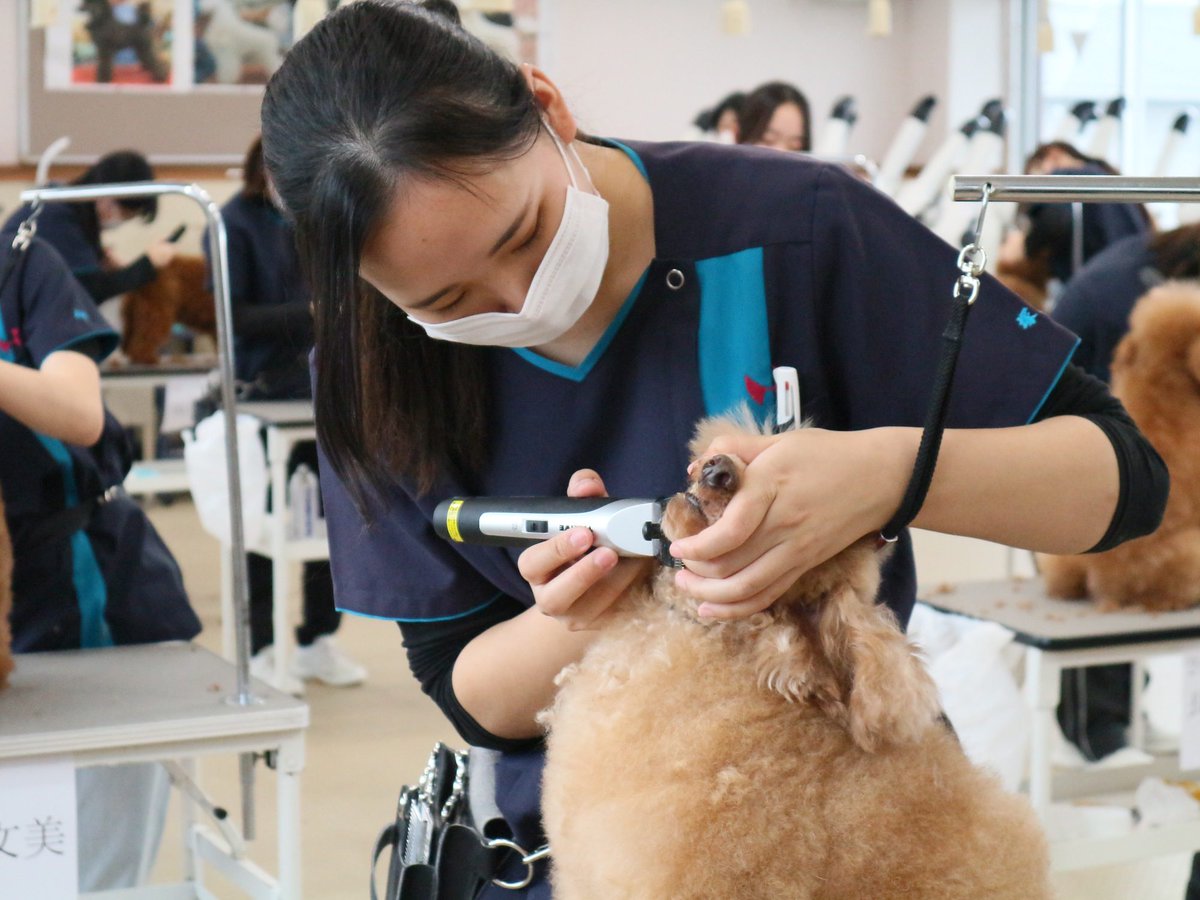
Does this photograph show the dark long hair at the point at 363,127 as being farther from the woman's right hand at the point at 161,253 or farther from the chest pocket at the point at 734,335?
the woman's right hand at the point at 161,253

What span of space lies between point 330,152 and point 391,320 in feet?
0.56

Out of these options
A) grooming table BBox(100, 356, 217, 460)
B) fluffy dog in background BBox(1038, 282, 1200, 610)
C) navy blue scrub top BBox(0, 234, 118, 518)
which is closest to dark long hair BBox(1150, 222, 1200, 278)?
fluffy dog in background BBox(1038, 282, 1200, 610)

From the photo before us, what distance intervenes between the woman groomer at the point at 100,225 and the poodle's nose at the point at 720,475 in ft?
5.30

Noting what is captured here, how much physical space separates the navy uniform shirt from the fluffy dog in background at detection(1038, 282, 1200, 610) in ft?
4.80

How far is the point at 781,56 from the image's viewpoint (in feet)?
23.2

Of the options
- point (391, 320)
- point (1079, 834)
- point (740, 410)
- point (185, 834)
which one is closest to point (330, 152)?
point (391, 320)

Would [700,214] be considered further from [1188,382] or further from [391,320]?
[1188,382]

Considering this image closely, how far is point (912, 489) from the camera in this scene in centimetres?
77

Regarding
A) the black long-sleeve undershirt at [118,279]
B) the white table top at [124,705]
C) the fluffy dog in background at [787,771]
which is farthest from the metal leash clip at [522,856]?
the black long-sleeve undershirt at [118,279]

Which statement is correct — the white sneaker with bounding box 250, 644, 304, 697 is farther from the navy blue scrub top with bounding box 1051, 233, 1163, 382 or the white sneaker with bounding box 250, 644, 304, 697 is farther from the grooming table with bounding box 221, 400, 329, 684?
the navy blue scrub top with bounding box 1051, 233, 1163, 382

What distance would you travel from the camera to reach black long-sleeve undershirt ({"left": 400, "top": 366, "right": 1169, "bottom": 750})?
34.9 inches

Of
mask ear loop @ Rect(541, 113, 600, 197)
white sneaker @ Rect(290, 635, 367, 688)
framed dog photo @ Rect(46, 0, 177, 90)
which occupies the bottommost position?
white sneaker @ Rect(290, 635, 367, 688)

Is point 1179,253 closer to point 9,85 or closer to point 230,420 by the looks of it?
point 230,420

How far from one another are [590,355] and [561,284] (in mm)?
85
